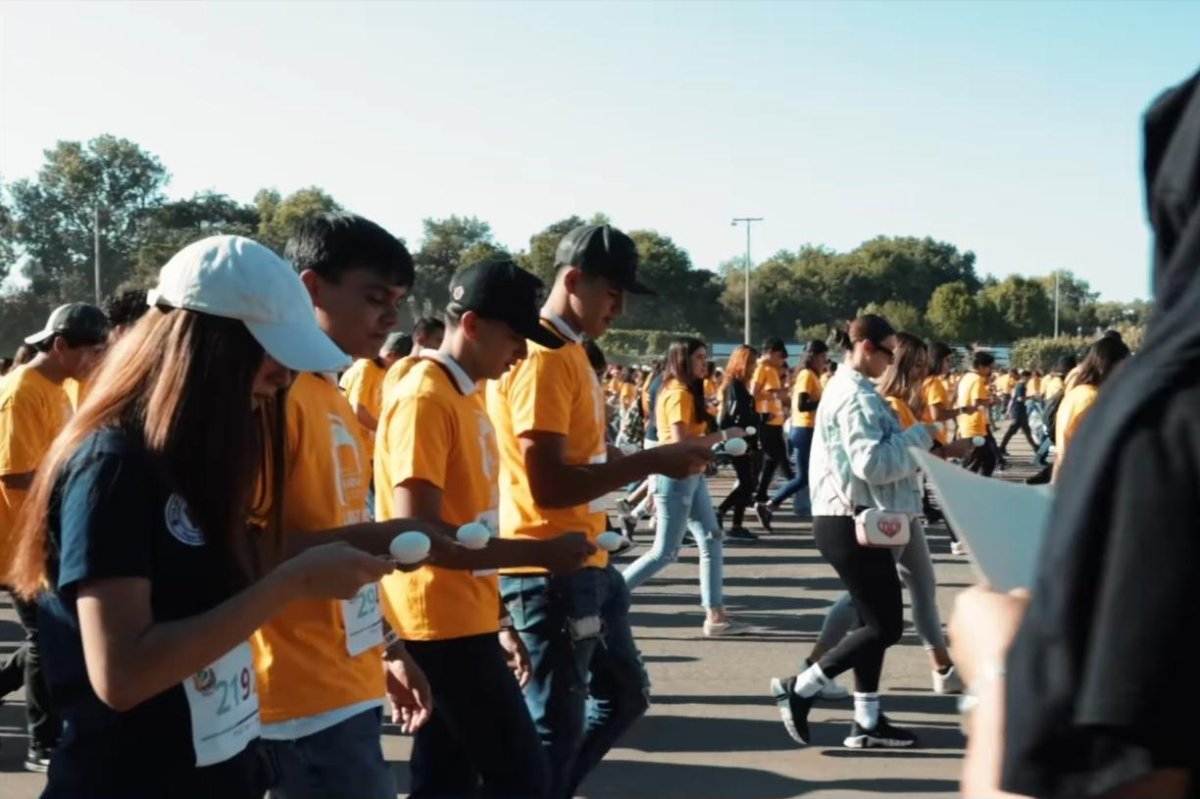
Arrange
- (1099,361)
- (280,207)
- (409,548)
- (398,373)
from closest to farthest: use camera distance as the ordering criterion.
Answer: (409,548) → (398,373) → (1099,361) → (280,207)

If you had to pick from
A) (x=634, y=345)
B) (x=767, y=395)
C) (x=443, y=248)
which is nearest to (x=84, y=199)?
(x=443, y=248)

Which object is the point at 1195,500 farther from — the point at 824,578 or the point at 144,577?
the point at 824,578

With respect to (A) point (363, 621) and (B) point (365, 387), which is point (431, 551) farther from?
(B) point (365, 387)

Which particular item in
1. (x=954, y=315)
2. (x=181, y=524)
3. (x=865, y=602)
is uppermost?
(x=954, y=315)

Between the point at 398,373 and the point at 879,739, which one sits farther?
the point at 879,739

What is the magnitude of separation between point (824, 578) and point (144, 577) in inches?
369

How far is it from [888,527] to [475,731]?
2757 millimetres

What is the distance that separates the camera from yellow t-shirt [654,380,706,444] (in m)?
9.79

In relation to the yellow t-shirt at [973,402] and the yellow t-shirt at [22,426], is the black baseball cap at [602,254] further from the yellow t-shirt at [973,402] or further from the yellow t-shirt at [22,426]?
the yellow t-shirt at [973,402]

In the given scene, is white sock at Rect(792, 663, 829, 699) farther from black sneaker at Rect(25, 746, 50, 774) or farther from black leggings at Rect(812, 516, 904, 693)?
black sneaker at Rect(25, 746, 50, 774)

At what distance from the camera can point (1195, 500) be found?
0.93 m

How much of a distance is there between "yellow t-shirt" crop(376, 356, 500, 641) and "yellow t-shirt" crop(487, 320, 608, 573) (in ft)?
1.53

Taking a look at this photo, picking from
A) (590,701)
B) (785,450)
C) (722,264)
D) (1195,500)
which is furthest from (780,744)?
(722,264)

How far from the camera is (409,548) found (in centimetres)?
259
